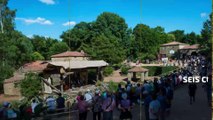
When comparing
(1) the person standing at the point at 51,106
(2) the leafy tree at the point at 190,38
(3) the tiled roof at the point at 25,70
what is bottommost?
(1) the person standing at the point at 51,106

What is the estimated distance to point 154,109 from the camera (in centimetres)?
756

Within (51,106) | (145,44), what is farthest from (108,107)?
(145,44)

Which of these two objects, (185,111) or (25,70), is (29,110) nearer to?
(185,111)

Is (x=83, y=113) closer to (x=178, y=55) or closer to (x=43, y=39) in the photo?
(x=43, y=39)

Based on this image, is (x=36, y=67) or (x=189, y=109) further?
(x=36, y=67)

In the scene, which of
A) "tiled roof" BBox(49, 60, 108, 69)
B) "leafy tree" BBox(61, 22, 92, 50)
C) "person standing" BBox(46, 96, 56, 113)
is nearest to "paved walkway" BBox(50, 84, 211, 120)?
"person standing" BBox(46, 96, 56, 113)

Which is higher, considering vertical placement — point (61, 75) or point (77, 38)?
point (77, 38)

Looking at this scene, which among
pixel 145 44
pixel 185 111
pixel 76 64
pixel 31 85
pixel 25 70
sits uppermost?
pixel 145 44

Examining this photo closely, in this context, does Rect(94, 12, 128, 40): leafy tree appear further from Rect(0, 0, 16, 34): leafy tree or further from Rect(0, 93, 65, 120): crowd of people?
Rect(0, 93, 65, 120): crowd of people

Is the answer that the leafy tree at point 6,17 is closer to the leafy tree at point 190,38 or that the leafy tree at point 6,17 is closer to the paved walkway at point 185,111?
the paved walkway at point 185,111

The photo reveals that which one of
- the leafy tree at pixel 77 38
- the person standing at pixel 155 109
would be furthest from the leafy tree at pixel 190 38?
the person standing at pixel 155 109

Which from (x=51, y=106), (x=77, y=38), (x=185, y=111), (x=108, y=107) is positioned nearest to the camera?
(x=108, y=107)

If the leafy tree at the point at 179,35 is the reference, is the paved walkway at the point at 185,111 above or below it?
below

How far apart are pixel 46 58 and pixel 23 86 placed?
27.2 meters
